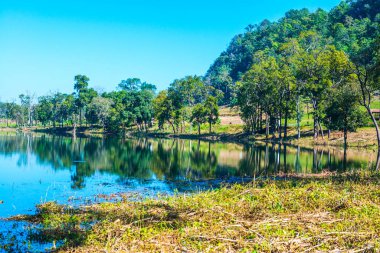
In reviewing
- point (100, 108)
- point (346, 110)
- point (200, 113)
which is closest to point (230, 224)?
point (346, 110)

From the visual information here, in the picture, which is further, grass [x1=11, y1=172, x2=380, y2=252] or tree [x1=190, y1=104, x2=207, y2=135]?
tree [x1=190, y1=104, x2=207, y2=135]

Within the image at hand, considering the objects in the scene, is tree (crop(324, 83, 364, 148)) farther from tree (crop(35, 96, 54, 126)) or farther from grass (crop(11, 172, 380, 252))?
tree (crop(35, 96, 54, 126))

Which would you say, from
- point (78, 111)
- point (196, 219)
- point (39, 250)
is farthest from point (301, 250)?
point (78, 111)

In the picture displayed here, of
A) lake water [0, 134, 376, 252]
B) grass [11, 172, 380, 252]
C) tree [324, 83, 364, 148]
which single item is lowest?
lake water [0, 134, 376, 252]

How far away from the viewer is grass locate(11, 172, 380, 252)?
12719mm

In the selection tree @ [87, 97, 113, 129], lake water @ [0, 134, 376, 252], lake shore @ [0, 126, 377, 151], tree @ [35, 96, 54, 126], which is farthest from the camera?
tree @ [35, 96, 54, 126]

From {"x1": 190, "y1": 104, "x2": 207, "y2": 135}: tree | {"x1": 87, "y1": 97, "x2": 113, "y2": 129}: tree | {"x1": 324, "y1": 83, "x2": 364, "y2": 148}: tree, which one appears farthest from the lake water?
{"x1": 87, "y1": 97, "x2": 113, "y2": 129}: tree

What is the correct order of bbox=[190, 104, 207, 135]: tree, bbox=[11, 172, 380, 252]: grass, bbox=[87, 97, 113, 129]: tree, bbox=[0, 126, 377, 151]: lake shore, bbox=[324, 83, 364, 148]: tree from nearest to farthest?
1. bbox=[11, 172, 380, 252]: grass
2. bbox=[324, 83, 364, 148]: tree
3. bbox=[0, 126, 377, 151]: lake shore
4. bbox=[190, 104, 207, 135]: tree
5. bbox=[87, 97, 113, 129]: tree

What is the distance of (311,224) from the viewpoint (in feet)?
48.2

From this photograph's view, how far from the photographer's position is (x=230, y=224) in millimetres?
14711

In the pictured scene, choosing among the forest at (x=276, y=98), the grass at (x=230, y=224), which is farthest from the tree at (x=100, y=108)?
the grass at (x=230, y=224)

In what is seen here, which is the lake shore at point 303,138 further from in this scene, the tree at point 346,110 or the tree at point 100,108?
the tree at point 100,108

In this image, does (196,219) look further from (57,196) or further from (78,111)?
(78,111)

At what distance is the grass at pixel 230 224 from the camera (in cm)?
1272
